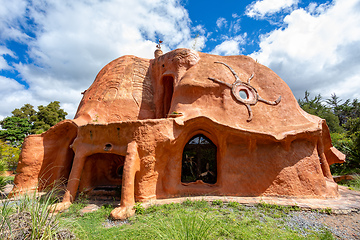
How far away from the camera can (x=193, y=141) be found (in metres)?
8.31

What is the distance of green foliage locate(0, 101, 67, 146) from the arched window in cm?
1936

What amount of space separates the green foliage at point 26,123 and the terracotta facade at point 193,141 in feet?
50.7

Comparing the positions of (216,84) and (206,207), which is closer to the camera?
(206,207)

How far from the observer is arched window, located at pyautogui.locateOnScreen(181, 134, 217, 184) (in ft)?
26.3

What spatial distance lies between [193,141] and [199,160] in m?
0.88

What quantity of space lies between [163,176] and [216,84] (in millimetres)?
4499

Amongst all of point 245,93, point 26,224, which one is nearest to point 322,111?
point 245,93

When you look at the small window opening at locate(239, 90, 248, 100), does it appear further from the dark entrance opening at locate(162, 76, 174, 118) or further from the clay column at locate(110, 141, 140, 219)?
the clay column at locate(110, 141, 140, 219)

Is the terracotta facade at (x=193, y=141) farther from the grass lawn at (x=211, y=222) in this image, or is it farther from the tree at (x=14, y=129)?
the tree at (x=14, y=129)

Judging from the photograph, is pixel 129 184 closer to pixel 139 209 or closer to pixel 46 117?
pixel 139 209

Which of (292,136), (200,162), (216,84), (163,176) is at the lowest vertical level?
(163,176)

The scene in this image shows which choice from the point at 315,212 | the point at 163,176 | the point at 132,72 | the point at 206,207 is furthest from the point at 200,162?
the point at 132,72

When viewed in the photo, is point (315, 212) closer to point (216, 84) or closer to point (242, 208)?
point (242, 208)

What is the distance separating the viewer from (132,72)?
10.4 metres
